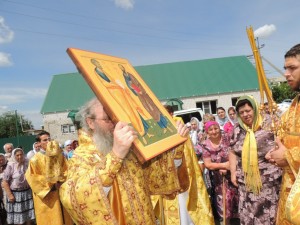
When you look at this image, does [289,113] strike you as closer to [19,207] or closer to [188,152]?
[188,152]

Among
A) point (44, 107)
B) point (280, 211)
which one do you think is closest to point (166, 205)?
point (280, 211)

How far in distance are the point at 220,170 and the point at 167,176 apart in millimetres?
2714

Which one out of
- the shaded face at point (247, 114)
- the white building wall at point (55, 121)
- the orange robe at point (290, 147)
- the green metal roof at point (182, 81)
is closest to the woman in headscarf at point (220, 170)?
the shaded face at point (247, 114)

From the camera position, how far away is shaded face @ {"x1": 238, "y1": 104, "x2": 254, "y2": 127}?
3935 millimetres

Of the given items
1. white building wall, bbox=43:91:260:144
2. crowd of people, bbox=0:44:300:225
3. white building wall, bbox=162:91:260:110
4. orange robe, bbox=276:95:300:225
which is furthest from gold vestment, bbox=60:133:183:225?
white building wall, bbox=162:91:260:110

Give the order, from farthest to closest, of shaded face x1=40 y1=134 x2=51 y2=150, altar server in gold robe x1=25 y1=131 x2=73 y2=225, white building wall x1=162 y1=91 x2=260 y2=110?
1. white building wall x1=162 y1=91 x2=260 y2=110
2. shaded face x1=40 y1=134 x2=51 y2=150
3. altar server in gold robe x1=25 y1=131 x2=73 y2=225

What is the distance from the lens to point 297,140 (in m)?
2.33

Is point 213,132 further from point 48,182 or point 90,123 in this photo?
point 90,123

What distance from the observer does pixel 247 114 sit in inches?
156

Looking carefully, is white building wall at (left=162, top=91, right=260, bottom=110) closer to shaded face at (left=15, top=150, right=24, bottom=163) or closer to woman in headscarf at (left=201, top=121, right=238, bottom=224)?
shaded face at (left=15, top=150, right=24, bottom=163)

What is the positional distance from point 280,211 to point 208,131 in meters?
2.57

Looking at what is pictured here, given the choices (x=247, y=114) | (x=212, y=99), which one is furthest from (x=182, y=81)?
(x=247, y=114)

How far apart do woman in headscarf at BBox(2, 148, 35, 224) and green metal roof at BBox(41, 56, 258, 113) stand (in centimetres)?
2213

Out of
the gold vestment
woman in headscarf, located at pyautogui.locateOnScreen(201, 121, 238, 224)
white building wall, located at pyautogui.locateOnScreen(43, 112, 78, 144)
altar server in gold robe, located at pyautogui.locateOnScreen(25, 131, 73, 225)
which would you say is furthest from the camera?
white building wall, located at pyautogui.locateOnScreen(43, 112, 78, 144)
